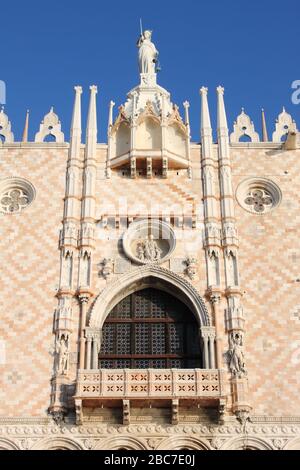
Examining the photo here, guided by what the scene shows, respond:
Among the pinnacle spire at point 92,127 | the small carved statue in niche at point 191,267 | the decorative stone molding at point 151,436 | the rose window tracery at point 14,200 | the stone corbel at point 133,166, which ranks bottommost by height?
the decorative stone molding at point 151,436

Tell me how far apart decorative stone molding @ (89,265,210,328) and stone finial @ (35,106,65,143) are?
535 cm

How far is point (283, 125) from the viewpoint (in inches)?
956

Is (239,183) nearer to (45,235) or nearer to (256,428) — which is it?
(45,235)

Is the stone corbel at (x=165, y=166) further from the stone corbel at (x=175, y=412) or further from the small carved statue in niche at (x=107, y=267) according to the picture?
the stone corbel at (x=175, y=412)

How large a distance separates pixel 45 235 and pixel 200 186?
15.5 ft

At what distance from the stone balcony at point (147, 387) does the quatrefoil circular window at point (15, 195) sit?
19.9 feet

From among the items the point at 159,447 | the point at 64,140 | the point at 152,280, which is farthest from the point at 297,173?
the point at 159,447

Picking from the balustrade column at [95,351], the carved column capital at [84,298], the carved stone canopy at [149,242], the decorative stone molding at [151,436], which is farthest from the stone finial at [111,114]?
the decorative stone molding at [151,436]

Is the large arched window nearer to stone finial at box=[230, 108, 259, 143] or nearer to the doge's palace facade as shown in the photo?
the doge's palace facade

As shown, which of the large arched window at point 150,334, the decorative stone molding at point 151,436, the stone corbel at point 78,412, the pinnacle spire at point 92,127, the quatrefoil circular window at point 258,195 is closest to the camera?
the stone corbel at point 78,412

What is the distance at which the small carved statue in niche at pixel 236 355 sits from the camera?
63.7 ft

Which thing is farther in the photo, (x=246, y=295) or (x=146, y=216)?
(x=146, y=216)
